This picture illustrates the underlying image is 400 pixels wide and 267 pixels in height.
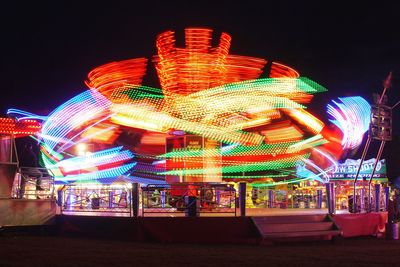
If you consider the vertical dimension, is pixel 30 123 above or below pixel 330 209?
above

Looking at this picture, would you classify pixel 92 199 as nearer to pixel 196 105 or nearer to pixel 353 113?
pixel 196 105

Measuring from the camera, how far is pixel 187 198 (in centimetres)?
1581

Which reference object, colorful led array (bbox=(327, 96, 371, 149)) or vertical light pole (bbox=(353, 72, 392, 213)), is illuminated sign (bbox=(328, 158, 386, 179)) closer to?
colorful led array (bbox=(327, 96, 371, 149))

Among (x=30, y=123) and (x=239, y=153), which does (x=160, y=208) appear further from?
(x=239, y=153)

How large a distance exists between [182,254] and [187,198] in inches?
125

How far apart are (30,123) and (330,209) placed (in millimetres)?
10716

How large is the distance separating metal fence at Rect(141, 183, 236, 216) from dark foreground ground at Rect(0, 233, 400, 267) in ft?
4.54

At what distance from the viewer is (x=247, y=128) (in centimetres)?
2355

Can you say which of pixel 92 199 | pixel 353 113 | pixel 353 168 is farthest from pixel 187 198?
pixel 353 168

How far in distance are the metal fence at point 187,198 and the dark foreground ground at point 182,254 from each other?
1.38m

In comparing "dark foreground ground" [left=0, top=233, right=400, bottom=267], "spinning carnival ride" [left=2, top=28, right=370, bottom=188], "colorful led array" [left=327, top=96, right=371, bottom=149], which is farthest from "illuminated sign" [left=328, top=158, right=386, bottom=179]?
"dark foreground ground" [left=0, top=233, right=400, bottom=267]

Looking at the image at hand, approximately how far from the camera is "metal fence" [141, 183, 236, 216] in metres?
15.8

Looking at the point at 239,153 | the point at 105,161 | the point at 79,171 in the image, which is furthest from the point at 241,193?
the point at 79,171

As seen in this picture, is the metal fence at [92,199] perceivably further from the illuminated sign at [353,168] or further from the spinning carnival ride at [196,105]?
the illuminated sign at [353,168]
